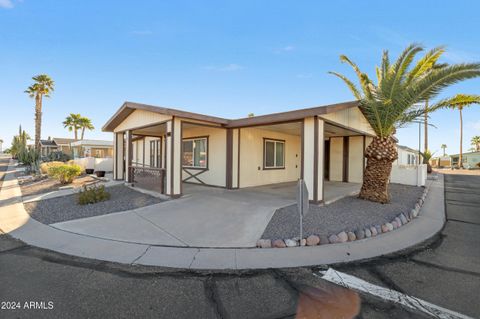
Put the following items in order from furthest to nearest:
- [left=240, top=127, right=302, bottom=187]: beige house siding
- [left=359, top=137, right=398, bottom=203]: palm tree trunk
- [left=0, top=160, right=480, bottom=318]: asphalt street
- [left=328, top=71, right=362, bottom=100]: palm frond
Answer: [left=240, top=127, right=302, bottom=187]: beige house siding
[left=328, top=71, right=362, bottom=100]: palm frond
[left=359, top=137, right=398, bottom=203]: palm tree trunk
[left=0, top=160, right=480, bottom=318]: asphalt street

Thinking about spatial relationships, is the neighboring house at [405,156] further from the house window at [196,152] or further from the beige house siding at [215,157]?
the house window at [196,152]

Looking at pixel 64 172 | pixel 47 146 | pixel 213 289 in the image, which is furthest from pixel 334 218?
pixel 47 146

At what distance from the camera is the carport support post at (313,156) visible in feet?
24.0

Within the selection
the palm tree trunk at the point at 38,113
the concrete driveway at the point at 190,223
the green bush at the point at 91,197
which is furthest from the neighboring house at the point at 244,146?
the palm tree trunk at the point at 38,113

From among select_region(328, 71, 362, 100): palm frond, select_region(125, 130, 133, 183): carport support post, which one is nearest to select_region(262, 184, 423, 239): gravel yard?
select_region(328, 71, 362, 100): palm frond

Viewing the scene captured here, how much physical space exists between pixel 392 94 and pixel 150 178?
9395 millimetres

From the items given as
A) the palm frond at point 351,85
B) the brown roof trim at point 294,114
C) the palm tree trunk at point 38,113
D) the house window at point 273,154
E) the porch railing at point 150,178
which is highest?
the palm tree trunk at point 38,113

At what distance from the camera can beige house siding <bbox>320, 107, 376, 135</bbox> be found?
8.27 m

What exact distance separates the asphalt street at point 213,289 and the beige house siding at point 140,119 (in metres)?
5.86

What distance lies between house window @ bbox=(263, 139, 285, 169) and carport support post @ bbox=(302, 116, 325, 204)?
4325 millimetres

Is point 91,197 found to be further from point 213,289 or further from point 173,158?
point 213,289

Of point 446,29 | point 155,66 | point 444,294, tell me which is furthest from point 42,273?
point 446,29

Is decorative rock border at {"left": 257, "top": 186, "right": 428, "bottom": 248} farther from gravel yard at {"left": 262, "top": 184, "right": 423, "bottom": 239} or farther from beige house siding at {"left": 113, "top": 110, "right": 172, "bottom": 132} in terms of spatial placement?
beige house siding at {"left": 113, "top": 110, "right": 172, "bottom": 132}

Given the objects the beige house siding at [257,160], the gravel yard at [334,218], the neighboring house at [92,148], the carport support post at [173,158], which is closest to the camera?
the gravel yard at [334,218]
